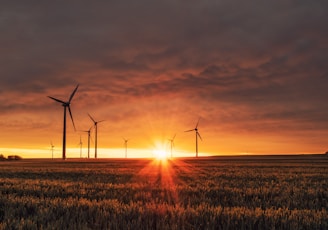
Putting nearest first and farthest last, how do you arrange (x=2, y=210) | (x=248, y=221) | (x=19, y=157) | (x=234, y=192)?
(x=248, y=221), (x=2, y=210), (x=234, y=192), (x=19, y=157)

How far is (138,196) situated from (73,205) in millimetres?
2914

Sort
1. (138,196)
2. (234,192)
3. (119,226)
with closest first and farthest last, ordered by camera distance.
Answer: (119,226) < (138,196) < (234,192)

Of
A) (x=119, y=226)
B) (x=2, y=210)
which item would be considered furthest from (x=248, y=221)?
(x=2, y=210)

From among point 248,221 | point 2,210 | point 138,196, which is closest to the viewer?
point 248,221

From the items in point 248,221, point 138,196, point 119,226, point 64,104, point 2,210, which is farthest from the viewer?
point 64,104

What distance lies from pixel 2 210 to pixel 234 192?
8013 millimetres

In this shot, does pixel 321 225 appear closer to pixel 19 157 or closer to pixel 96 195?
pixel 96 195

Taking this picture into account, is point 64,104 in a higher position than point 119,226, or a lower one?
higher

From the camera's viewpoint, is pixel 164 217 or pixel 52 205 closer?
pixel 164 217

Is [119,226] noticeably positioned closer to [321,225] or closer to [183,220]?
[183,220]

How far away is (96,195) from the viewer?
11.6 metres

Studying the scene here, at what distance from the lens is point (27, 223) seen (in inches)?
241

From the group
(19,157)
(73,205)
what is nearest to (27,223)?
(73,205)

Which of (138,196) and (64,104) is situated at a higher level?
(64,104)
